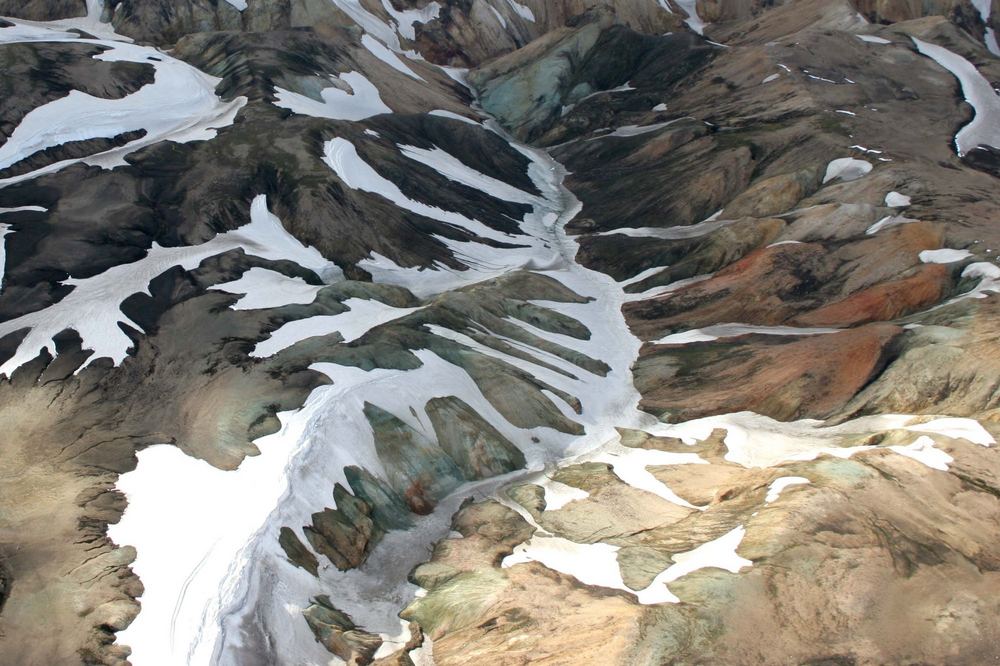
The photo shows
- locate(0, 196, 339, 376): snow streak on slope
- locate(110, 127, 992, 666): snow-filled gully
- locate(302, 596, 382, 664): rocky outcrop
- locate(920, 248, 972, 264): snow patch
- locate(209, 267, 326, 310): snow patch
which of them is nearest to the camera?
locate(110, 127, 992, 666): snow-filled gully

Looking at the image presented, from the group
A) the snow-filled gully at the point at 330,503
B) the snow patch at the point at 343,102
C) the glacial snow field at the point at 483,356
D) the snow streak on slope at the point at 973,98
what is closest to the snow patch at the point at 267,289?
the glacial snow field at the point at 483,356

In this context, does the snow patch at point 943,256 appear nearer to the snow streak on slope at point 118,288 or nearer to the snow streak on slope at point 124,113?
the snow streak on slope at point 118,288

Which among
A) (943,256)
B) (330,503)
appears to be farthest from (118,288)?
(943,256)

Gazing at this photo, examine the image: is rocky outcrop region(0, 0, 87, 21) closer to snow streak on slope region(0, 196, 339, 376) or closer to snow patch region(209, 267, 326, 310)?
snow streak on slope region(0, 196, 339, 376)

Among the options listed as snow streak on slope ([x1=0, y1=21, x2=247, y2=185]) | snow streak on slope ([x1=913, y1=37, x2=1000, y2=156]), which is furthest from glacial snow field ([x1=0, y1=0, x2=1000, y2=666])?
snow streak on slope ([x1=913, y1=37, x2=1000, y2=156])

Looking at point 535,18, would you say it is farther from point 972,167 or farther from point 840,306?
point 840,306
